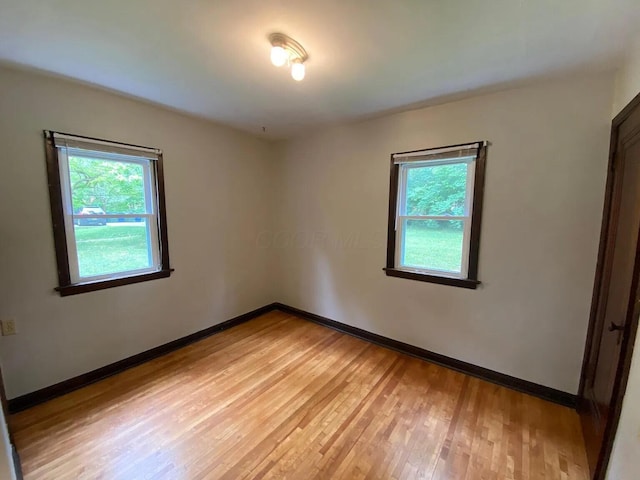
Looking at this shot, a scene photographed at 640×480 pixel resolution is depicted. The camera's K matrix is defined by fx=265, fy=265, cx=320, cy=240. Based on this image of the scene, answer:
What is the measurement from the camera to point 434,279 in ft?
8.48

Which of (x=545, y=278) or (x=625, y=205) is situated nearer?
(x=625, y=205)

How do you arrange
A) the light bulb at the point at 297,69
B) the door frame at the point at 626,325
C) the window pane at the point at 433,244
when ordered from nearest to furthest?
1. the door frame at the point at 626,325
2. the light bulb at the point at 297,69
3. the window pane at the point at 433,244

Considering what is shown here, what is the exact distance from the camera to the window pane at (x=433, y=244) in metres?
2.48

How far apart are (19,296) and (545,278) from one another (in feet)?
A: 13.1

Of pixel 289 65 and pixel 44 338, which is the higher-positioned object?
pixel 289 65

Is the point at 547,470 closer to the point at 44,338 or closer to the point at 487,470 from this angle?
the point at 487,470

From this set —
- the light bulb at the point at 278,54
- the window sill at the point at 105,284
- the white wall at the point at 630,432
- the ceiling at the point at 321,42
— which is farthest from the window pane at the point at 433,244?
Result: the window sill at the point at 105,284

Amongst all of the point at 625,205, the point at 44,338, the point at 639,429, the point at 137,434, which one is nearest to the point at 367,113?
→ the point at 625,205

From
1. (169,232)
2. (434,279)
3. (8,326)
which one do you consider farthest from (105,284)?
(434,279)

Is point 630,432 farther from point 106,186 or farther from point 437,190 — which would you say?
point 106,186

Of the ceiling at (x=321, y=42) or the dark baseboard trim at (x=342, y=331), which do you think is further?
the dark baseboard trim at (x=342, y=331)

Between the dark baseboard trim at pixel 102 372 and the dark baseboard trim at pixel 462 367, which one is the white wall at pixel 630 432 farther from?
the dark baseboard trim at pixel 102 372

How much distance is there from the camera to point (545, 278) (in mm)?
2084

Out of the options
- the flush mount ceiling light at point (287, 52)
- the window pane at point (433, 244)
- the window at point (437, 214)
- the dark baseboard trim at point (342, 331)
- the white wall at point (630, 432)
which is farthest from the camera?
the window pane at point (433, 244)
